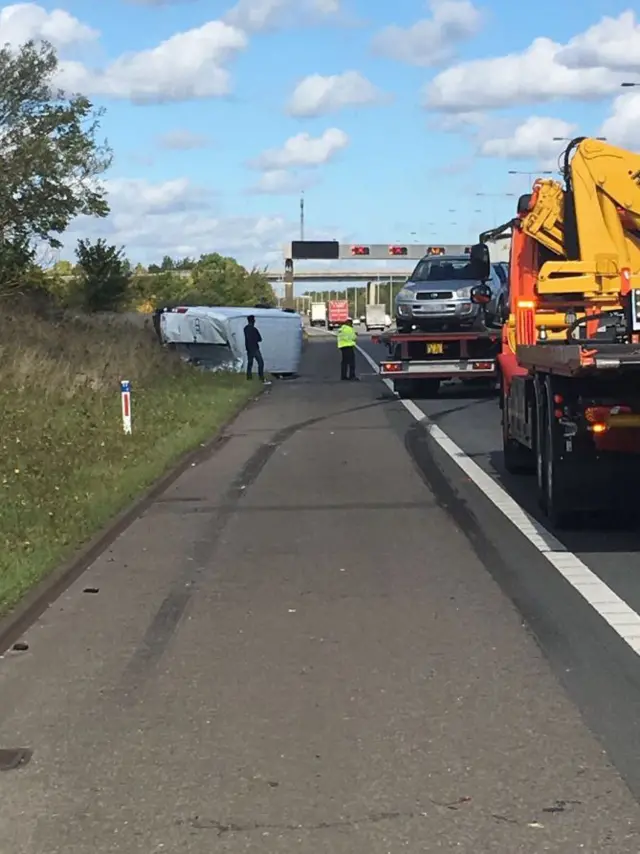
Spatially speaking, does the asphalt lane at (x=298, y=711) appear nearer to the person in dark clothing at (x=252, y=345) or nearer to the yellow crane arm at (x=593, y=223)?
the yellow crane arm at (x=593, y=223)

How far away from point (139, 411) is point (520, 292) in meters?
9.85

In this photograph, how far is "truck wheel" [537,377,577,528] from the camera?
35.0ft

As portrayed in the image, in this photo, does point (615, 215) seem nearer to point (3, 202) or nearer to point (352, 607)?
point (352, 607)

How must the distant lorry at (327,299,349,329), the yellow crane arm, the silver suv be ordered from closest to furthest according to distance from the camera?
the yellow crane arm < the silver suv < the distant lorry at (327,299,349,329)

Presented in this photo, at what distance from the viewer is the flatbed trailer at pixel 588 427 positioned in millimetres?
9570

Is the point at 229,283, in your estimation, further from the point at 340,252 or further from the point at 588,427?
the point at 588,427

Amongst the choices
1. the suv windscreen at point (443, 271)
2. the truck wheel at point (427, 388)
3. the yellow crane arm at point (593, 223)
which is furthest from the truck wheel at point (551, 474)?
the truck wheel at point (427, 388)

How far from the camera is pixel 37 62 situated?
136 feet

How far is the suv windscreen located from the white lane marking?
1215cm

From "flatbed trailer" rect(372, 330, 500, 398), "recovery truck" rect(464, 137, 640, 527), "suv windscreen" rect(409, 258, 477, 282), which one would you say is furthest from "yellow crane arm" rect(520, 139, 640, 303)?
"suv windscreen" rect(409, 258, 477, 282)

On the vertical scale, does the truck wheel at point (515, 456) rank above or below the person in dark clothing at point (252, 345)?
below

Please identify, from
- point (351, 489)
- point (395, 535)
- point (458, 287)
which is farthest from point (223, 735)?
Result: point (458, 287)

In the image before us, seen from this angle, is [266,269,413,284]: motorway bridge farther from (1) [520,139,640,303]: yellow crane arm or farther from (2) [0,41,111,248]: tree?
(1) [520,139,640,303]: yellow crane arm

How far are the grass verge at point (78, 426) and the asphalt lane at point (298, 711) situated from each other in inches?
22.4
